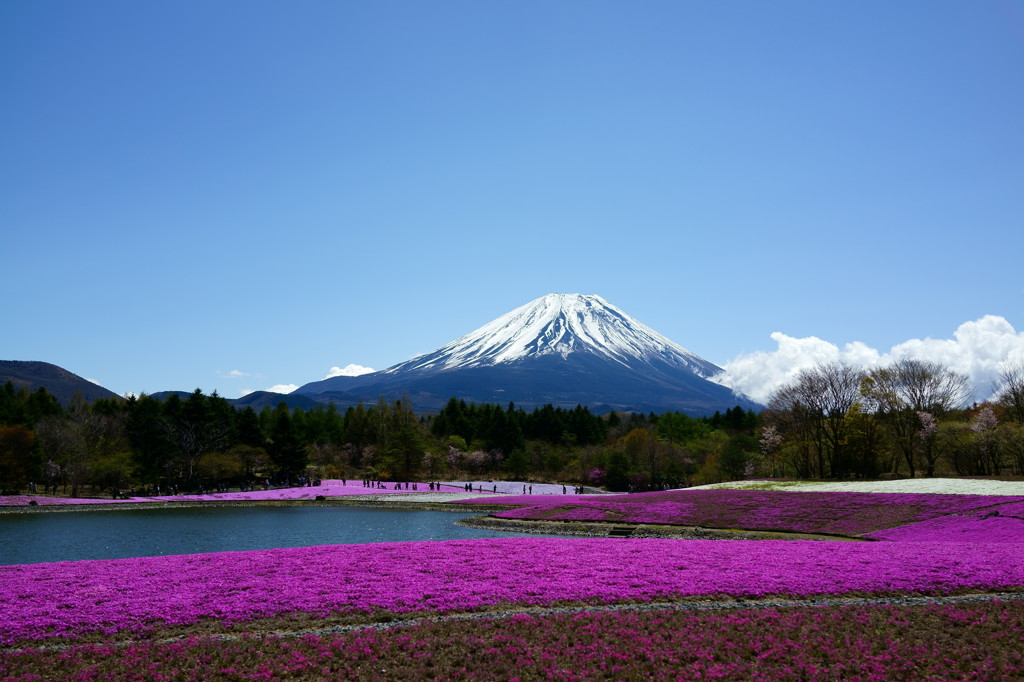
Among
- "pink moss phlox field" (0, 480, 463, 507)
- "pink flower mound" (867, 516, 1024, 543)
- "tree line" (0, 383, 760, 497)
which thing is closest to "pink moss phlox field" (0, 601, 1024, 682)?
"pink flower mound" (867, 516, 1024, 543)

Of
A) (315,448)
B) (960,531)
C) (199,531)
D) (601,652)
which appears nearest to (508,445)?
(315,448)

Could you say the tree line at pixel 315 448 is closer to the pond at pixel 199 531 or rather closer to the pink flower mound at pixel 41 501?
the pink flower mound at pixel 41 501

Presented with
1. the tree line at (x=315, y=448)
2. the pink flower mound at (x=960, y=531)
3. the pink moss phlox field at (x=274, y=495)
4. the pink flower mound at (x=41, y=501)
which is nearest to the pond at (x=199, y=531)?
the pink flower mound at (x=41, y=501)

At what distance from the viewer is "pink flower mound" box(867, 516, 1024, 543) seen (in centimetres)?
2848

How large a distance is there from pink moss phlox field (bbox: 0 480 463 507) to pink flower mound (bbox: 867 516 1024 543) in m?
51.0

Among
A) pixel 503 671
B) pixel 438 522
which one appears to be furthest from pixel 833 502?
pixel 503 671

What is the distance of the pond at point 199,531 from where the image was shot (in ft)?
103

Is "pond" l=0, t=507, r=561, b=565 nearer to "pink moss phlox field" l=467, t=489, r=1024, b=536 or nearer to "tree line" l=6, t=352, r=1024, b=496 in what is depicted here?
"pink moss phlox field" l=467, t=489, r=1024, b=536

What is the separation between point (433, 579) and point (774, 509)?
2774 centimetres

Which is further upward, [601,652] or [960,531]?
[601,652]

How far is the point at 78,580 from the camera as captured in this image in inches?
756

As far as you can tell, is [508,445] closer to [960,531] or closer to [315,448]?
[315,448]

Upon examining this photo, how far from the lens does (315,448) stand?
348ft

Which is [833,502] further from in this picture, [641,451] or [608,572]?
[641,451]
